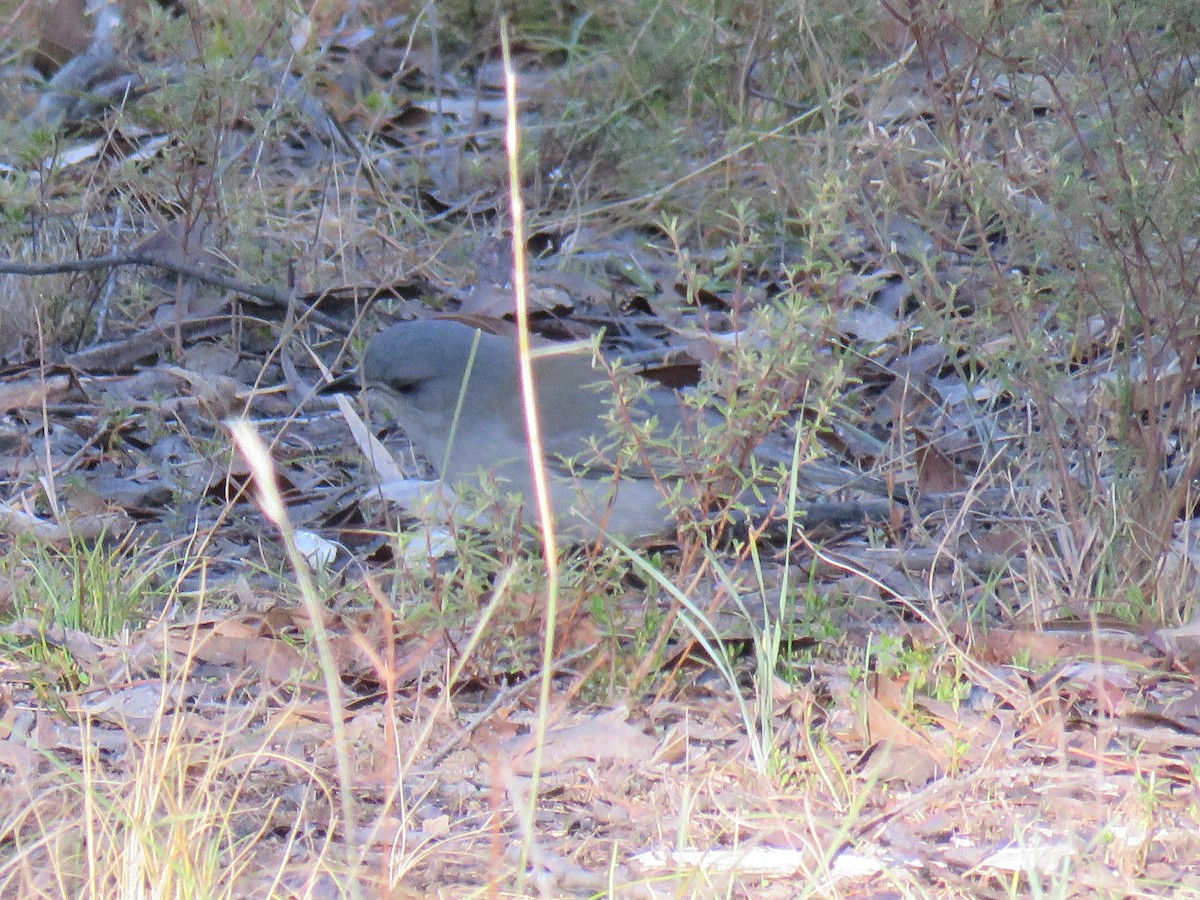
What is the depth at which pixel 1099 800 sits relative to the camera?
10.1 feet

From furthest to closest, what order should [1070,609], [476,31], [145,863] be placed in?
1. [476,31]
2. [1070,609]
3. [145,863]

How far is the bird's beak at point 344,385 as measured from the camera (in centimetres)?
538

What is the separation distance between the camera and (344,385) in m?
5.44

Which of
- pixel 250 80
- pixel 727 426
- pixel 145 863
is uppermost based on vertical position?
pixel 250 80

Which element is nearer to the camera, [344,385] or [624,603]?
[624,603]

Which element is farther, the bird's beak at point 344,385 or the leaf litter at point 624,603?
the bird's beak at point 344,385

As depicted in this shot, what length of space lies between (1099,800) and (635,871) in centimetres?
95

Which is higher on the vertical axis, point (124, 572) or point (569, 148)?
point (569, 148)

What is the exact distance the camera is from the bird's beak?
538 cm

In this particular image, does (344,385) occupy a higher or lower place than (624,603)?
higher

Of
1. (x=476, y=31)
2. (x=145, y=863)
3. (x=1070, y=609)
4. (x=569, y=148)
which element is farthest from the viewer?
(x=476, y=31)

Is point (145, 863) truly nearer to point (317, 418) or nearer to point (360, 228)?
point (317, 418)

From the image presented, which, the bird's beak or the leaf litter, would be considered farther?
the bird's beak

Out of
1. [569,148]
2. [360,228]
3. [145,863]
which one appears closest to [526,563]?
[145,863]
